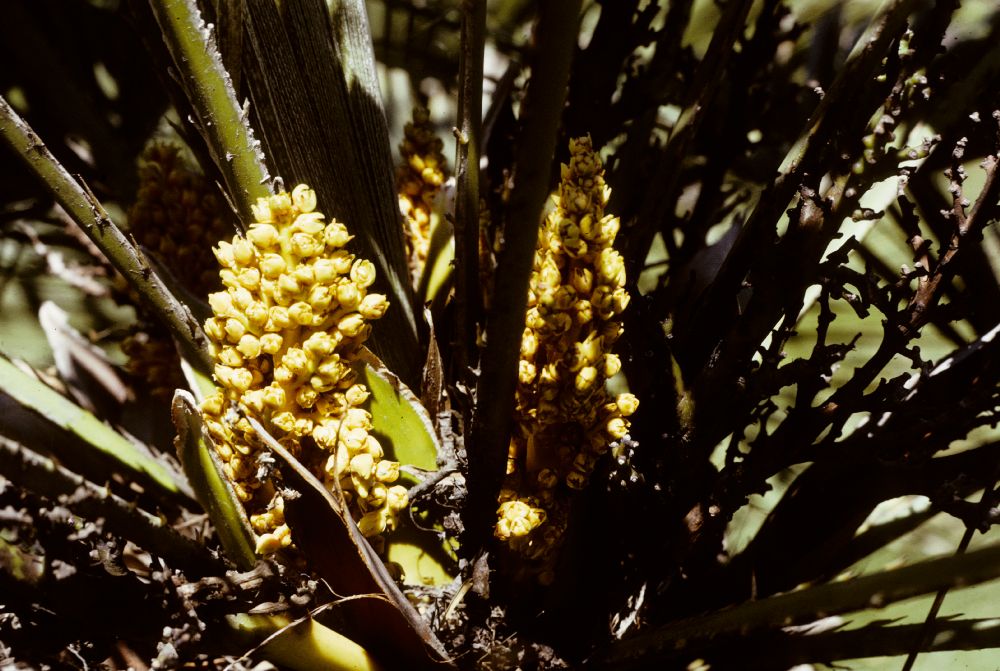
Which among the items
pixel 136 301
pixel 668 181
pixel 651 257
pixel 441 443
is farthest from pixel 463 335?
pixel 651 257

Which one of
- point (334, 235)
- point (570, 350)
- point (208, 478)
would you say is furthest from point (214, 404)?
point (570, 350)

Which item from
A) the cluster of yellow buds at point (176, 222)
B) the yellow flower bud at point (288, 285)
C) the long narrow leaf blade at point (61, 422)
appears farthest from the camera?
the cluster of yellow buds at point (176, 222)

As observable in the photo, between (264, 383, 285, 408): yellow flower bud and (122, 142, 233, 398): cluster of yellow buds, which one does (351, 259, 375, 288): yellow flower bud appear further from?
(122, 142, 233, 398): cluster of yellow buds

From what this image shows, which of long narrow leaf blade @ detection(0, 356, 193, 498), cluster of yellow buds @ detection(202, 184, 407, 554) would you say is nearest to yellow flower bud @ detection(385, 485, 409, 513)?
cluster of yellow buds @ detection(202, 184, 407, 554)

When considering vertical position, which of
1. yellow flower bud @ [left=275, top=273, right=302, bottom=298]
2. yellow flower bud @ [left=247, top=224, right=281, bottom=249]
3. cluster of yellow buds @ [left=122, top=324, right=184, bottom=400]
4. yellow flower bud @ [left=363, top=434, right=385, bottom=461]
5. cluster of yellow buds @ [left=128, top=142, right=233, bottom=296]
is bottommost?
yellow flower bud @ [left=363, top=434, right=385, bottom=461]

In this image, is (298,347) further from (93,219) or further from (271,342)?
(93,219)

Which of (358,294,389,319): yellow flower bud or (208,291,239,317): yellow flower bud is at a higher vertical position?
(208,291,239,317): yellow flower bud

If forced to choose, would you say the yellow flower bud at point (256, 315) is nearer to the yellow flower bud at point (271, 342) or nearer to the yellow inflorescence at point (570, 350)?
the yellow flower bud at point (271, 342)

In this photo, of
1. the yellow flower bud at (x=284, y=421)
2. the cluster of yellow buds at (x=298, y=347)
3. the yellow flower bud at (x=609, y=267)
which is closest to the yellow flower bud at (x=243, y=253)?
the cluster of yellow buds at (x=298, y=347)
